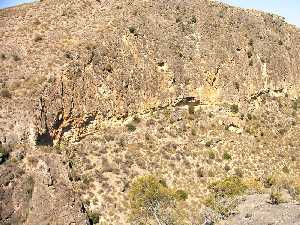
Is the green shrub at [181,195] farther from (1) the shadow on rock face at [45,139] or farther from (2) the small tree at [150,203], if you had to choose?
(1) the shadow on rock face at [45,139]

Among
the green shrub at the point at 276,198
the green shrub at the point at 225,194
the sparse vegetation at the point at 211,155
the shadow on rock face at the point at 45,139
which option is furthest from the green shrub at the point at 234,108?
the shadow on rock face at the point at 45,139

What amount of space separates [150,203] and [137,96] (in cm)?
1426

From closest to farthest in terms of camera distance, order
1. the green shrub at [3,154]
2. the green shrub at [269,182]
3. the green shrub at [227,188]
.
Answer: the green shrub at [3,154]
the green shrub at [227,188]
the green shrub at [269,182]

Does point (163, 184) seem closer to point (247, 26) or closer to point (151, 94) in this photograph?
point (151, 94)

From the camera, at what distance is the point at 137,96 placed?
6056 centimetres

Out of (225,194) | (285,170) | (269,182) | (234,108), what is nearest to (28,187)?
(225,194)

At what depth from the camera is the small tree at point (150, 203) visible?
163ft

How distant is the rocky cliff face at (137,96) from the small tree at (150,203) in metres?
1.26

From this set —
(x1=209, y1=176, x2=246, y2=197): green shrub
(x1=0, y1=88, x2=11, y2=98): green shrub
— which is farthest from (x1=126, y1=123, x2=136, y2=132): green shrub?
(x1=0, y1=88, x2=11, y2=98): green shrub

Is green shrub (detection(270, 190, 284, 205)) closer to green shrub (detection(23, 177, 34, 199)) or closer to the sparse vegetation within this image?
the sparse vegetation

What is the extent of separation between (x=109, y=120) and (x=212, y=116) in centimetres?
1262

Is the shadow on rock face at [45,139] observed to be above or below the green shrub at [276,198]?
above

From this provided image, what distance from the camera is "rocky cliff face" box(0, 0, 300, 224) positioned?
51.7 metres

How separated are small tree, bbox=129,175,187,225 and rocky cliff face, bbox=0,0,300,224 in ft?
4.12
